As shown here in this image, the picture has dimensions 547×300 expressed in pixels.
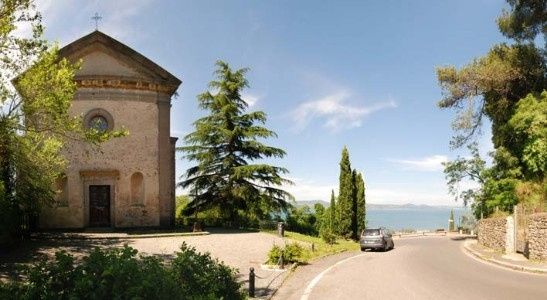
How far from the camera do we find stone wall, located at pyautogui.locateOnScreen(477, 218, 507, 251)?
81.9 feet

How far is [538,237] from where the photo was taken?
1906 centimetres

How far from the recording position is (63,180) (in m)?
25.4

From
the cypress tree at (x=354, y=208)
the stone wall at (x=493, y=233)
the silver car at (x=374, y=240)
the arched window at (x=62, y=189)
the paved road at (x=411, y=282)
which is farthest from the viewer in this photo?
the cypress tree at (x=354, y=208)

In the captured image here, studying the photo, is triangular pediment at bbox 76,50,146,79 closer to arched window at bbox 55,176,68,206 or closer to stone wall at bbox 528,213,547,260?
arched window at bbox 55,176,68,206

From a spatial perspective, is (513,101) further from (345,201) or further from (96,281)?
(96,281)

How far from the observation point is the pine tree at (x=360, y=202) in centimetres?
4050

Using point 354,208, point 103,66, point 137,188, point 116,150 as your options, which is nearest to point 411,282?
point 137,188

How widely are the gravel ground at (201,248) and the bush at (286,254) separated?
63 centimetres

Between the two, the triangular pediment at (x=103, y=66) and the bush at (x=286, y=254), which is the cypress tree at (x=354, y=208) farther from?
the triangular pediment at (x=103, y=66)

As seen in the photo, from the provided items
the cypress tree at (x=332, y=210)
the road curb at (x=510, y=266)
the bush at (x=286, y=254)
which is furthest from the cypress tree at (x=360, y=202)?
the bush at (x=286, y=254)

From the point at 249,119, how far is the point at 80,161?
1272 centimetres

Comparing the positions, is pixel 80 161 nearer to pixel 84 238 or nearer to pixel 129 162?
pixel 129 162

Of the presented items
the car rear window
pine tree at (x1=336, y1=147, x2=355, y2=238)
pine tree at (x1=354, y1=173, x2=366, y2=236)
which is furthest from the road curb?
pine tree at (x1=354, y1=173, x2=366, y2=236)

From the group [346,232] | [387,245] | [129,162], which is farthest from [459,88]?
[129,162]
